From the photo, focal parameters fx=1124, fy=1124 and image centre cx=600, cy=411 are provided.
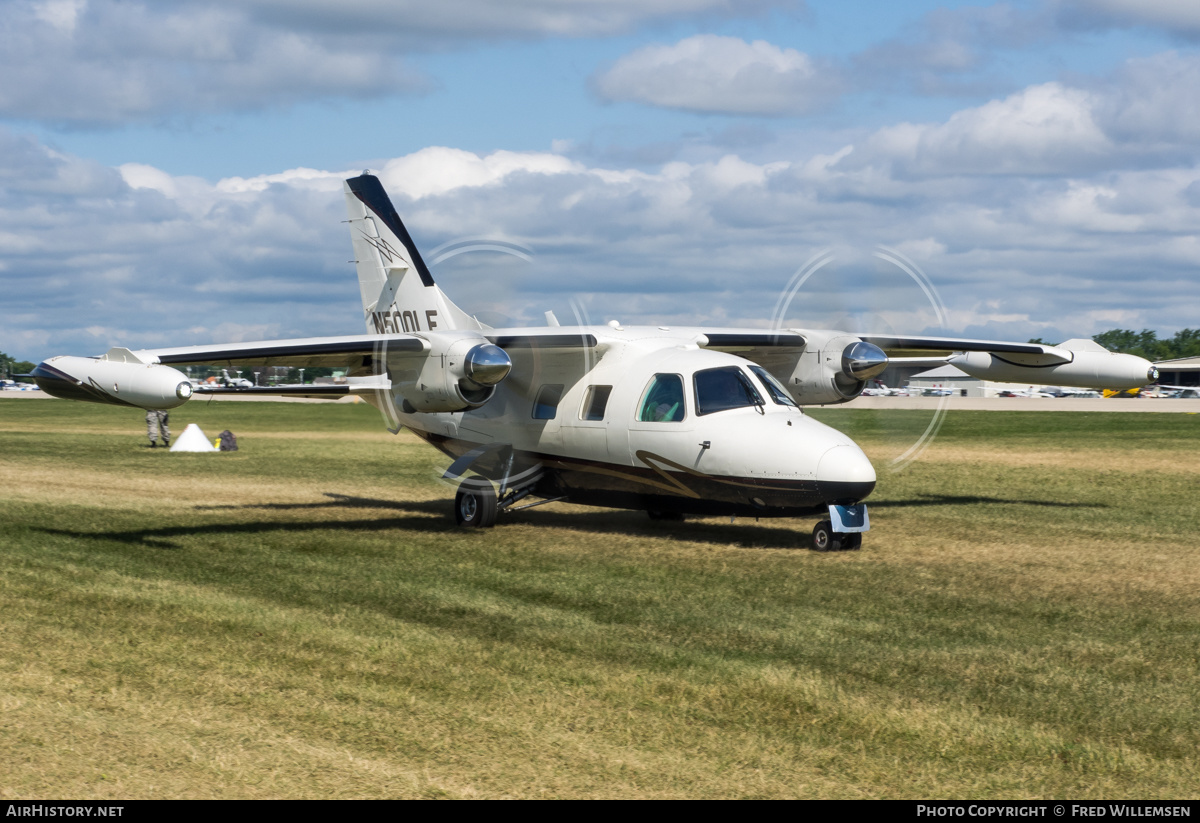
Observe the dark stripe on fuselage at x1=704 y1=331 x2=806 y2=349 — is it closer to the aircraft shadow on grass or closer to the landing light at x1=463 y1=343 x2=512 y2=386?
the aircraft shadow on grass

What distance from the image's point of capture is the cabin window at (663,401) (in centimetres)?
1446

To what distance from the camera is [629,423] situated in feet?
48.8

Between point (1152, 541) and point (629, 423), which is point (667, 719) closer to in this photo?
point (629, 423)

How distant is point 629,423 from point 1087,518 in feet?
24.5

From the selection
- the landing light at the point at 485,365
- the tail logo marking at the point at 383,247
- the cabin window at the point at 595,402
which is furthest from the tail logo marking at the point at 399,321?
the landing light at the point at 485,365

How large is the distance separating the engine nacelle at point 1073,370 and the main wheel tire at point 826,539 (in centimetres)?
795

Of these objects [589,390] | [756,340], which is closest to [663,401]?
[589,390]

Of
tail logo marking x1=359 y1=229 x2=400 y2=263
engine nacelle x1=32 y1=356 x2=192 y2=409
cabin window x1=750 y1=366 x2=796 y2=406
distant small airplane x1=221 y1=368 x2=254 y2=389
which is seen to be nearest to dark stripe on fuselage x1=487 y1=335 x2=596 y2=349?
cabin window x1=750 y1=366 x2=796 y2=406

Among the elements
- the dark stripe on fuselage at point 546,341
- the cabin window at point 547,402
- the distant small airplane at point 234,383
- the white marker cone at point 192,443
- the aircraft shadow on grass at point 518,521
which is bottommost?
the aircraft shadow on grass at point 518,521

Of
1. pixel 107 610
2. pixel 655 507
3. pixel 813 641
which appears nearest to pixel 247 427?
pixel 655 507

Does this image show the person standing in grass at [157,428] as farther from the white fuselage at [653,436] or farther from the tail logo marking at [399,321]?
the white fuselage at [653,436]

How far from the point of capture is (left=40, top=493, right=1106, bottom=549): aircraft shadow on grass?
48.4ft

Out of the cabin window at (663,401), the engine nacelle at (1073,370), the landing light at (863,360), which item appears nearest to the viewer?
the cabin window at (663,401)

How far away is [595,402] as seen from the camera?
15.6 meters
